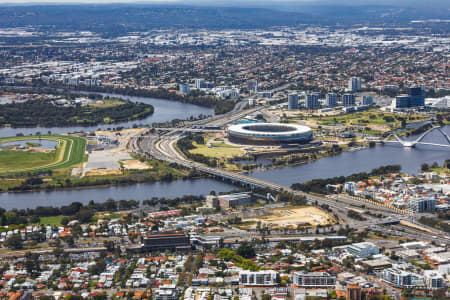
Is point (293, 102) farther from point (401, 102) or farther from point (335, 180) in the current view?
point (335, 180)

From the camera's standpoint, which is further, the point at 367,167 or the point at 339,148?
the point at 339,148

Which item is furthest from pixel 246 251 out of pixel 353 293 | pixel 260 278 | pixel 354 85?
pixel 354 85

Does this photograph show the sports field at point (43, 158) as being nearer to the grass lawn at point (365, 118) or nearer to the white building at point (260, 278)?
the grass lawn at point (365, 118)

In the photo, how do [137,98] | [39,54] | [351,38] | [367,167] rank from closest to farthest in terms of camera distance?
[367,167], [137,98], [39,54], [351,38]

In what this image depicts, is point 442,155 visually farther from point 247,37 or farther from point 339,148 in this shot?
point 247,37

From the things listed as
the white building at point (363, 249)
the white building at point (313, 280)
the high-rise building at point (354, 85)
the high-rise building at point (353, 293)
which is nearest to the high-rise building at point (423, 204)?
the white building at point (363, 249)

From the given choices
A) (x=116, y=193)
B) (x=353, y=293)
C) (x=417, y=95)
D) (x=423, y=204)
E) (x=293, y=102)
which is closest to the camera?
(x=353, y=293)

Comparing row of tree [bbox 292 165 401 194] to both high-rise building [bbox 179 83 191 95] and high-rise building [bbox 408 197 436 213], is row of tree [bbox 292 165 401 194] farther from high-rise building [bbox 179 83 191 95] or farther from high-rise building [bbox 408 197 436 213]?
high-rise building [bbox 179 83 191 95]

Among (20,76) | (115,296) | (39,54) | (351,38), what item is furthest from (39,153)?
(351,38)
